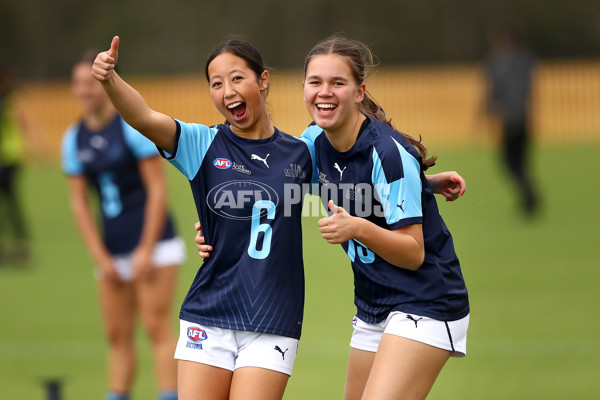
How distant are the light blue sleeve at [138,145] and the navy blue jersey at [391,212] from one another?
→ 6.74 ft

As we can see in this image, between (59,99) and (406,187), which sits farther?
(59,99)

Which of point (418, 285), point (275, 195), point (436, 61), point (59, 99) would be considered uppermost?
point (436, 61)

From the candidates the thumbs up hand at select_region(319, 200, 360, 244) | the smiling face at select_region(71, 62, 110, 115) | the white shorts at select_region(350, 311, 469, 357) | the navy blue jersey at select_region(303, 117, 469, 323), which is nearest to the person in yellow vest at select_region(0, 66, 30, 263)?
the smiling face at select_region(71, 62, 110, 115)

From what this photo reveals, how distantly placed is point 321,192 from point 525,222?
10.3 metres

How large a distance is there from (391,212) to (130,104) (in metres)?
1.13

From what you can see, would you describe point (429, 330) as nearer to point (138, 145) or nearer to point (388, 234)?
point (388, 234)

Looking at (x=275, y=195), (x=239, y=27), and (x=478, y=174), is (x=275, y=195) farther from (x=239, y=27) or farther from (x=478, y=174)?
(x=239, y=27)

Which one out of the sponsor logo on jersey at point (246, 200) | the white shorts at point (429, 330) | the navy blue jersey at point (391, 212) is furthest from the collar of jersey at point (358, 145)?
the white shorts at point (429, 330)

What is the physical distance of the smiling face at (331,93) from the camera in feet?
12.4

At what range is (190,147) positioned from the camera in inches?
150

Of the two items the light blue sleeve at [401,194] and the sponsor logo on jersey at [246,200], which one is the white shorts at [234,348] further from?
the light blue sleeve at [401,194]

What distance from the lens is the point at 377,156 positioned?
3691 millimetres

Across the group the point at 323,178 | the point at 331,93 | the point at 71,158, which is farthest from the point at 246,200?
the point at 71,158

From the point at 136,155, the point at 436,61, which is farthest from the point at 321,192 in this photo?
the point at 436,61
